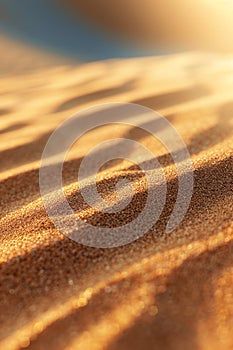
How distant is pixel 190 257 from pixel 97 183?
0.45 m

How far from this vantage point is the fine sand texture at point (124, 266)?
835 mm

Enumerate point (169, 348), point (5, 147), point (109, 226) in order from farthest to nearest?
point (5, 147) < point (109, 226) < point (169, 348)

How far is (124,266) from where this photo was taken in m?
0.99

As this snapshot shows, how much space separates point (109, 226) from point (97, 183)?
10.0 inches

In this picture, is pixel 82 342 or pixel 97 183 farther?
pixel 97 183

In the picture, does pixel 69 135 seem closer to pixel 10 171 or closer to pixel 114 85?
pixel 10 171

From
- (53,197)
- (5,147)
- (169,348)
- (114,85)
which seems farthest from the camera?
(114,85)

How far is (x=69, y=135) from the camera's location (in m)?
→ 1.91

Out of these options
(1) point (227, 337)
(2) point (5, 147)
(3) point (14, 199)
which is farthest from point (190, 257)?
(2) point (5, 147)

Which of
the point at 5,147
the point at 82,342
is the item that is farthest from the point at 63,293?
the point at 5,147

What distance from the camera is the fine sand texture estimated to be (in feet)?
2.74

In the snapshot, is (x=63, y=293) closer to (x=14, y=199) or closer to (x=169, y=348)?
(x=169, y=348)

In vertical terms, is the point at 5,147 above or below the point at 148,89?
above

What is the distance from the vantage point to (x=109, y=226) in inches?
44.1
